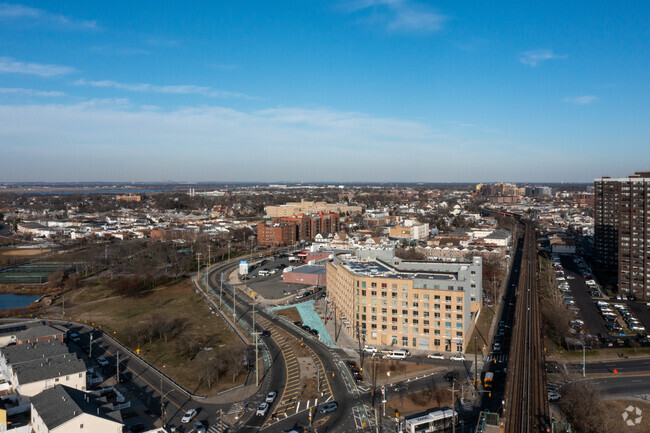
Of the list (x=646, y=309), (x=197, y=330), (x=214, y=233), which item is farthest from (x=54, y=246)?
(x=646, y=309)

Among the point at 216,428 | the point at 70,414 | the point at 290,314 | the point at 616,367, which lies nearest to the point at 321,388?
the point at 216,428

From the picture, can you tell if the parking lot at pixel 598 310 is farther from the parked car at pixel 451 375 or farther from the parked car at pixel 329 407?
the parked car at pixel 329 407

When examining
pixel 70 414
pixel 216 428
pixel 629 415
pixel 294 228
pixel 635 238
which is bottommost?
pixel 629 415

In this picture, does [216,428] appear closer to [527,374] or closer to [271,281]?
[527,374]

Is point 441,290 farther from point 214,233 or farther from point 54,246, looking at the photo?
point 54,246

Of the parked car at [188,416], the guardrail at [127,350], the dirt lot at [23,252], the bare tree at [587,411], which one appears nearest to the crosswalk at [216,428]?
the parked car at [188,416]
